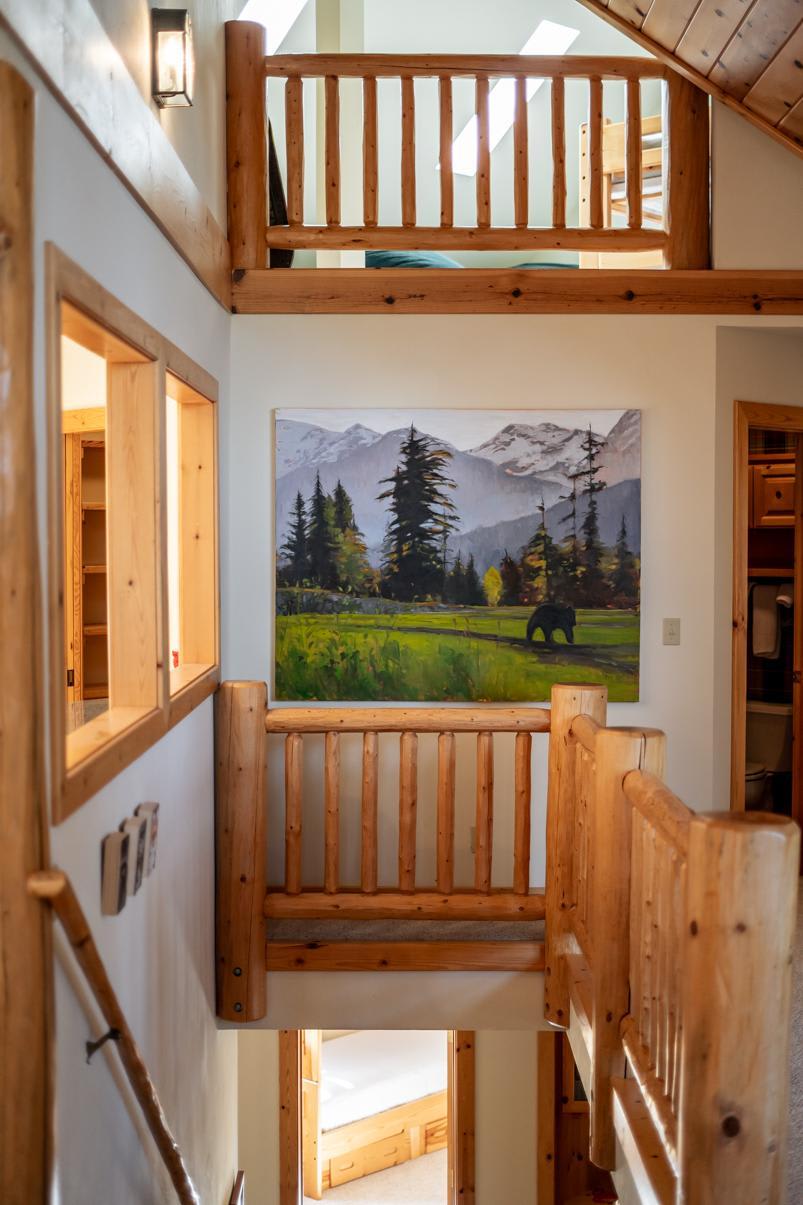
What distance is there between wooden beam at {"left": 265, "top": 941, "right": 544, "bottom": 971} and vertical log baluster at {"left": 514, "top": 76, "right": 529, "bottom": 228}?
2.77m

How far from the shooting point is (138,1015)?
→ 255 centimetres

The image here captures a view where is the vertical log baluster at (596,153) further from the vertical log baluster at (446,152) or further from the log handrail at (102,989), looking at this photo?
the log handrail at (102,989)

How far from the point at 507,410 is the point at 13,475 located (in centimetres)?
287

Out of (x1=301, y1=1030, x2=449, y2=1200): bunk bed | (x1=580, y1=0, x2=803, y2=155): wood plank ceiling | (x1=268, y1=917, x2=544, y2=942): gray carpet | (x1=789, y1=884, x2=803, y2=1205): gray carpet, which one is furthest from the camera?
(x1=301, y1=1030, x2=449, y2=1200): bunk bed

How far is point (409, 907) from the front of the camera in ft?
12.0

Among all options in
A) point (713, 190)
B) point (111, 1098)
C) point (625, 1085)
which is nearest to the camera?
point (111, 1098)

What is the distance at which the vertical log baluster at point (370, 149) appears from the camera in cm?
408

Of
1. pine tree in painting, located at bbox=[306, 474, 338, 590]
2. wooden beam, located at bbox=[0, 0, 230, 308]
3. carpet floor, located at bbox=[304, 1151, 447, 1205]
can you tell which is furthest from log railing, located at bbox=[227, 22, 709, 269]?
carpet floor, located at bbox=[304, 1151, 447, 1205]

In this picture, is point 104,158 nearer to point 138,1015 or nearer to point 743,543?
point 138,1015

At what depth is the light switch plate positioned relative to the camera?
432cm

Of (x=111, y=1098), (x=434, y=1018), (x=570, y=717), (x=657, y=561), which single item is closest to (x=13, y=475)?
(x=111, y=1098)

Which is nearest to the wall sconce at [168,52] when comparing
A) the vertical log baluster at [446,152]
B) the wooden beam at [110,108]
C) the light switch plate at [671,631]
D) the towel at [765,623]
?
the wooden beam at [110,108]

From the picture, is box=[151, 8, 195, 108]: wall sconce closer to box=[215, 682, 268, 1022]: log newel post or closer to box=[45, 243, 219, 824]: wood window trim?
box=[45, 243, 219, 824]: wood window trim

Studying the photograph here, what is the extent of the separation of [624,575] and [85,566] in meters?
2.57
